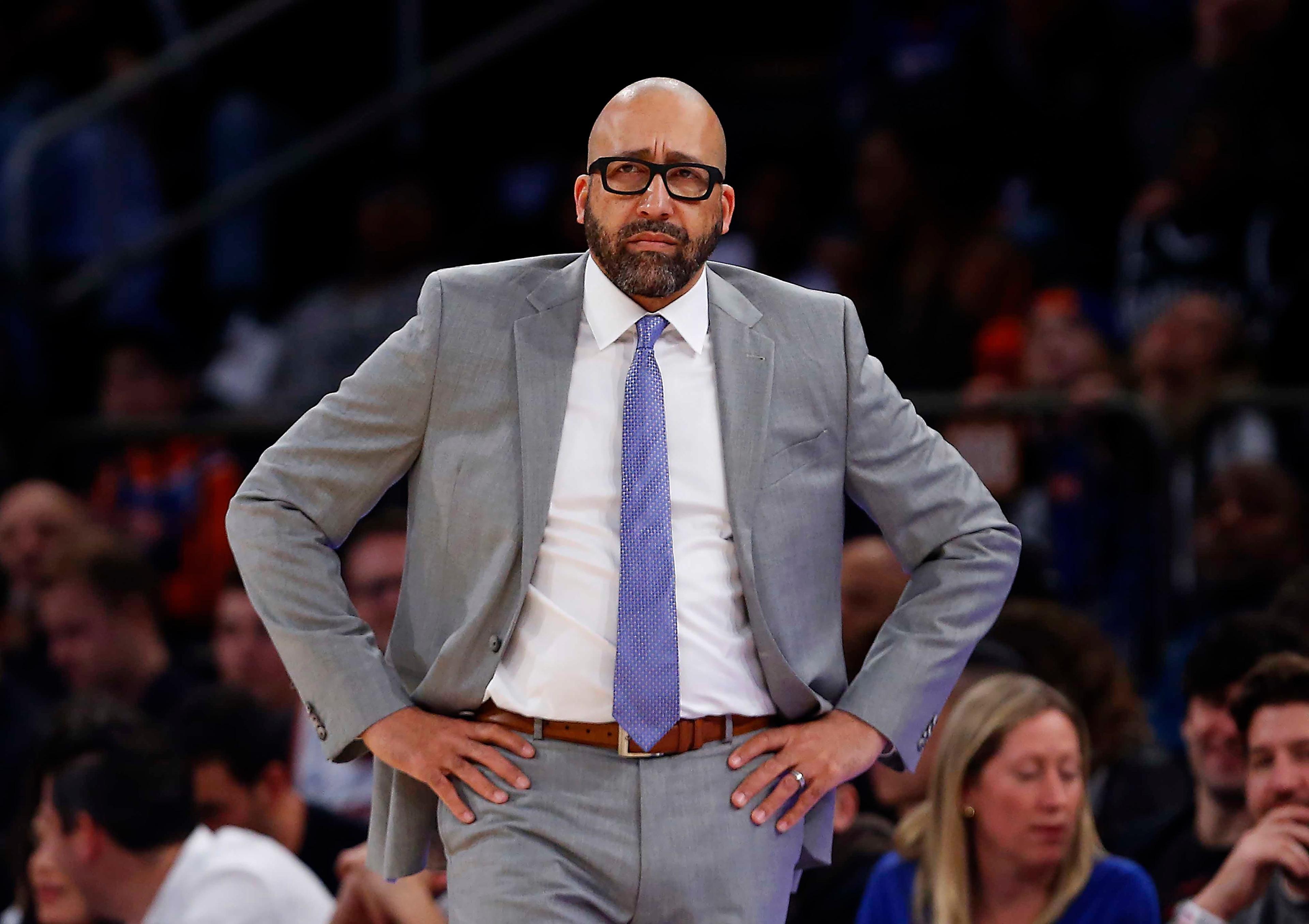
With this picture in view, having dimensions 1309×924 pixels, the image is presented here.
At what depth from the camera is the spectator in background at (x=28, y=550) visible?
6.73m

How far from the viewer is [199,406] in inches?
313

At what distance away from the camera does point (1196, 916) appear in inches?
149

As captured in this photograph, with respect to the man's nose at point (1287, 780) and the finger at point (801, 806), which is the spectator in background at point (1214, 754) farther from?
the finger at point (801, 806)

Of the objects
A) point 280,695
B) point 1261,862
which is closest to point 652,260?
point 1261,862

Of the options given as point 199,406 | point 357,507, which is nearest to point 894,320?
point 199,406

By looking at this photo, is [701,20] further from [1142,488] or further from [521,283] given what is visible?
[521,283]

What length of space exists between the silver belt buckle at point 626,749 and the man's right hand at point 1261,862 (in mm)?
1426

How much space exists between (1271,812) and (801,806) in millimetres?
1320

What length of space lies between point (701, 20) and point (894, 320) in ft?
8.18

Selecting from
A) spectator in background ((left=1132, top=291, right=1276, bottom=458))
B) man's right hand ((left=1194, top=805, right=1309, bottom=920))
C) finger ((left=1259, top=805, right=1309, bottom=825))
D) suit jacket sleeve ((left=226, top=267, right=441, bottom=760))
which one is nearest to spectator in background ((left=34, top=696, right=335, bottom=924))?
suit jacket sleeve ((left=226, top=267, right=441, bottom=760))

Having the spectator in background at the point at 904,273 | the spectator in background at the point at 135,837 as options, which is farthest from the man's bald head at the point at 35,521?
the spectator in background at the point at 904,273

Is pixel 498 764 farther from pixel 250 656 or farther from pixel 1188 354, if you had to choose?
pixel 1188 354

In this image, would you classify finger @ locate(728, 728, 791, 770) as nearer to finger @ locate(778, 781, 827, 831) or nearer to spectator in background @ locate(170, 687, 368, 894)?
finger @ locate(778, 781, 827, 831)

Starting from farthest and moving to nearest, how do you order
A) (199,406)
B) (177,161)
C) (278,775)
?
1. (177,161)
2. (199,406)
3. (278,775)
